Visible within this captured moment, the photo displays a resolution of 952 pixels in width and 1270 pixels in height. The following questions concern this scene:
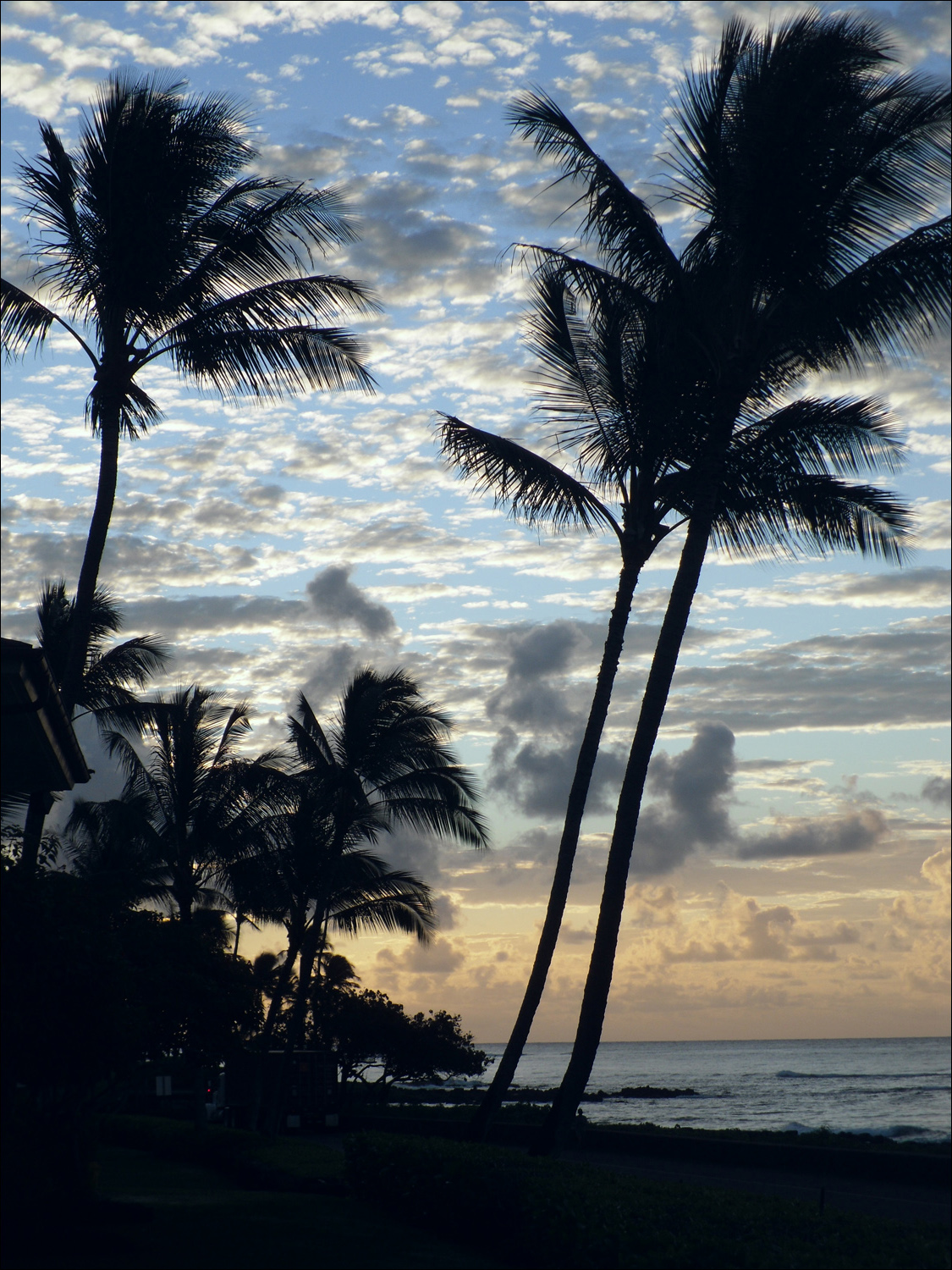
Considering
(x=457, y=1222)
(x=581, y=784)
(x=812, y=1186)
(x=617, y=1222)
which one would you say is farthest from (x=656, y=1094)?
(x=617, y=1222)

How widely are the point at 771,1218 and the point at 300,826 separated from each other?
68.5 ft

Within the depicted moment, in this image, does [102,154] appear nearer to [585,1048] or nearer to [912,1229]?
[585,1048]

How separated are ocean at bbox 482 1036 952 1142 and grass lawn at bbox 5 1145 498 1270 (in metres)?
24.2

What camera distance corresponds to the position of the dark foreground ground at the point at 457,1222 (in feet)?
27.3

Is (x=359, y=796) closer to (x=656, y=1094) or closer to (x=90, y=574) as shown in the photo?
(x=90, y=574)

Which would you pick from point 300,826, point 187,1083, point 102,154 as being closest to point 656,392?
point 102,154

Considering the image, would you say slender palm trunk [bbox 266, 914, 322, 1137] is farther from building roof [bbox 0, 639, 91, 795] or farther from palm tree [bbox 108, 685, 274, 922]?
building roof [bbox 0, 639, 91, 795]

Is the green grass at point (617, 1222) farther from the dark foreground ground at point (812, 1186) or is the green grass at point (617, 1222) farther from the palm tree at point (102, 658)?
the palm tree at point (102, 658)

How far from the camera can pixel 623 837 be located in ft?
42.3

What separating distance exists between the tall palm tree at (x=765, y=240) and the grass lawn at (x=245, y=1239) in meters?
2.63

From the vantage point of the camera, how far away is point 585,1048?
12641 millimetres

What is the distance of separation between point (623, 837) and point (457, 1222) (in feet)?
14.0

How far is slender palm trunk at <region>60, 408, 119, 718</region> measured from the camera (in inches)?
536

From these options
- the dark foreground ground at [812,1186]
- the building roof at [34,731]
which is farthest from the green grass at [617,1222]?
the building roof at [34,731]
